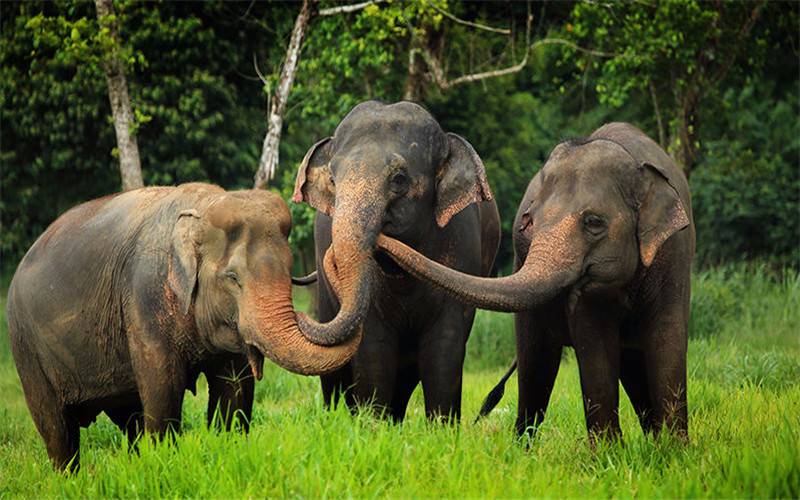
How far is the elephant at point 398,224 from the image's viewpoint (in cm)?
643

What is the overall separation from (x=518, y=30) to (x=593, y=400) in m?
13.8

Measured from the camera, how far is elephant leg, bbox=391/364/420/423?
803 centimetres

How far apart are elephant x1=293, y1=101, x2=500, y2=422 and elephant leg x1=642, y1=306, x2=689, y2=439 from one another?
1.16m

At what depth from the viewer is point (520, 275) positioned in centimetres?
624

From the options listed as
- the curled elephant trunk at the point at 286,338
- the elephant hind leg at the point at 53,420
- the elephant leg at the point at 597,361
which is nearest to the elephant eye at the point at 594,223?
the elephant leg at the point at 597,361

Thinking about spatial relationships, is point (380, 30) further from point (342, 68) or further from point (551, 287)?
point (551, 287)

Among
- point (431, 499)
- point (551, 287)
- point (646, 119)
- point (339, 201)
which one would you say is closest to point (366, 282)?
point (339, 201)

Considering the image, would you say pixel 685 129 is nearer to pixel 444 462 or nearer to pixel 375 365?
pixel 375 365

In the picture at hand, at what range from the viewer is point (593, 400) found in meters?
6.76

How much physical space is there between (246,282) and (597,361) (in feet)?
6.75


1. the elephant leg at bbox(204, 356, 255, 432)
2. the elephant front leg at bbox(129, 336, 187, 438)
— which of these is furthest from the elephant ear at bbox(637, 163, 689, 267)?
the elephant front leg at bbox(129, 336, 187, 438)

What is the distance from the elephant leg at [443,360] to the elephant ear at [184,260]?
62.0 inches

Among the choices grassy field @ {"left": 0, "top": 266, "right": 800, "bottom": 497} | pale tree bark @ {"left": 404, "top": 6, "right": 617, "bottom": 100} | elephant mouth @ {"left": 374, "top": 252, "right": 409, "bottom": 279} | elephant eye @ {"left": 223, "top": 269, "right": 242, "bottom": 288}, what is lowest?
grassy field @ {"left": 0, "top": 266, "right": 800, "bottom": 497}

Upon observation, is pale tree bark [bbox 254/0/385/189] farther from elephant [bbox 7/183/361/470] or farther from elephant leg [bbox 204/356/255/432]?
Result: elephant leg [bbox 204/356/255/432]
